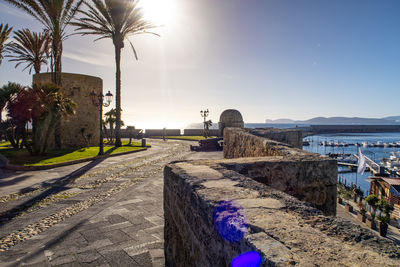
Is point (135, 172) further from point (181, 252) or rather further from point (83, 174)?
point (181, 252)

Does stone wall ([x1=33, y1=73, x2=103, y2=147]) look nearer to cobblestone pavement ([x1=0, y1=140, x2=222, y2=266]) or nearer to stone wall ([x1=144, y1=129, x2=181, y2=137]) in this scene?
cobblestone pavement ([x1=0, y1=140, x2=222, y2=266])

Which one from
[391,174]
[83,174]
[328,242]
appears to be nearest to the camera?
[328,242]

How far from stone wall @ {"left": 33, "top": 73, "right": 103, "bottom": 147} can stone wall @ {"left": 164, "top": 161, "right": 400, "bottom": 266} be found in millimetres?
17652

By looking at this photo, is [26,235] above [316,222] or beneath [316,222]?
beneath

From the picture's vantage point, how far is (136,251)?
3.30 metres

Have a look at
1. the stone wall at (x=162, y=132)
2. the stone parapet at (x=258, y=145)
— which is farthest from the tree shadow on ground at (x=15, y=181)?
the stone wall at (x=162, y=132)

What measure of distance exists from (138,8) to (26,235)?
55.2 feet

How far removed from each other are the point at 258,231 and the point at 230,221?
0.18 metres

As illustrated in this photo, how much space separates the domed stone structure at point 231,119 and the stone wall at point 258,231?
2688cm

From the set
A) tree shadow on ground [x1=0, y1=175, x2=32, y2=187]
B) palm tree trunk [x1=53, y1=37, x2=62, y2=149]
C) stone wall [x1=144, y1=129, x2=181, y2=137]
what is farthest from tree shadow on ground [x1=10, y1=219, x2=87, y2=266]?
stone wall [x1=144, y1=129, x2=181, y2=137]

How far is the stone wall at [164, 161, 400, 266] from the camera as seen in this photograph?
41.9 inches

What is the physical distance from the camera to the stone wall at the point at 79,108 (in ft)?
56.6

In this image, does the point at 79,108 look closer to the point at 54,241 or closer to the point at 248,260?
the point at 54,241

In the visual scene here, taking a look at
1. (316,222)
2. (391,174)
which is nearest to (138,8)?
(316,222)
